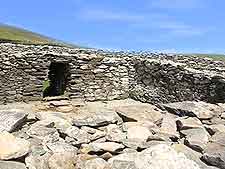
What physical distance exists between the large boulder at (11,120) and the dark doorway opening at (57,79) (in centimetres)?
1227

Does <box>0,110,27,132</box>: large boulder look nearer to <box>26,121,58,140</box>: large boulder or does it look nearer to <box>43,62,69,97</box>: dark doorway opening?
<box>26,121,58,140</box>: large boulder

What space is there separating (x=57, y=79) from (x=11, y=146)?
1533 centimetres

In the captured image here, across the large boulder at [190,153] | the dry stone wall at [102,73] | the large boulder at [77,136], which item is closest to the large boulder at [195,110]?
the large boulder at [190,153]

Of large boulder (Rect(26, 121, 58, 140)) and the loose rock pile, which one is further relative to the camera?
large boulder (Rect(26, 121, 58, 140))

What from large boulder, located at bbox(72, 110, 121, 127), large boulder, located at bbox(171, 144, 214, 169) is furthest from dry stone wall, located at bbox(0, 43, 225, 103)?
large boulder, located at bbox(171, 144, 214, 169)

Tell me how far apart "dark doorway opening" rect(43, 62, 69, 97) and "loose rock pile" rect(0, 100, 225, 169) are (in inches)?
454

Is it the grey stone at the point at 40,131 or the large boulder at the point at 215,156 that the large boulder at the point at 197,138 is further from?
the grey stone at the point at 40,131

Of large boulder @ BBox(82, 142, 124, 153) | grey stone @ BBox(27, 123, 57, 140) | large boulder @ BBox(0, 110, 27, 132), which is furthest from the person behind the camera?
grey stone @ BBox(27, 123, 57, 140)

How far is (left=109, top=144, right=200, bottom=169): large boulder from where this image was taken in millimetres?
7762

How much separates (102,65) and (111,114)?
1162cm

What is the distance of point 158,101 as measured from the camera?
20000mm

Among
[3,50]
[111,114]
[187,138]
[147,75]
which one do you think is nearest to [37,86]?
[3,50]

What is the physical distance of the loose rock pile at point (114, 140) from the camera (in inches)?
308

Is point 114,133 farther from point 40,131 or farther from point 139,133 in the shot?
point 40,131
